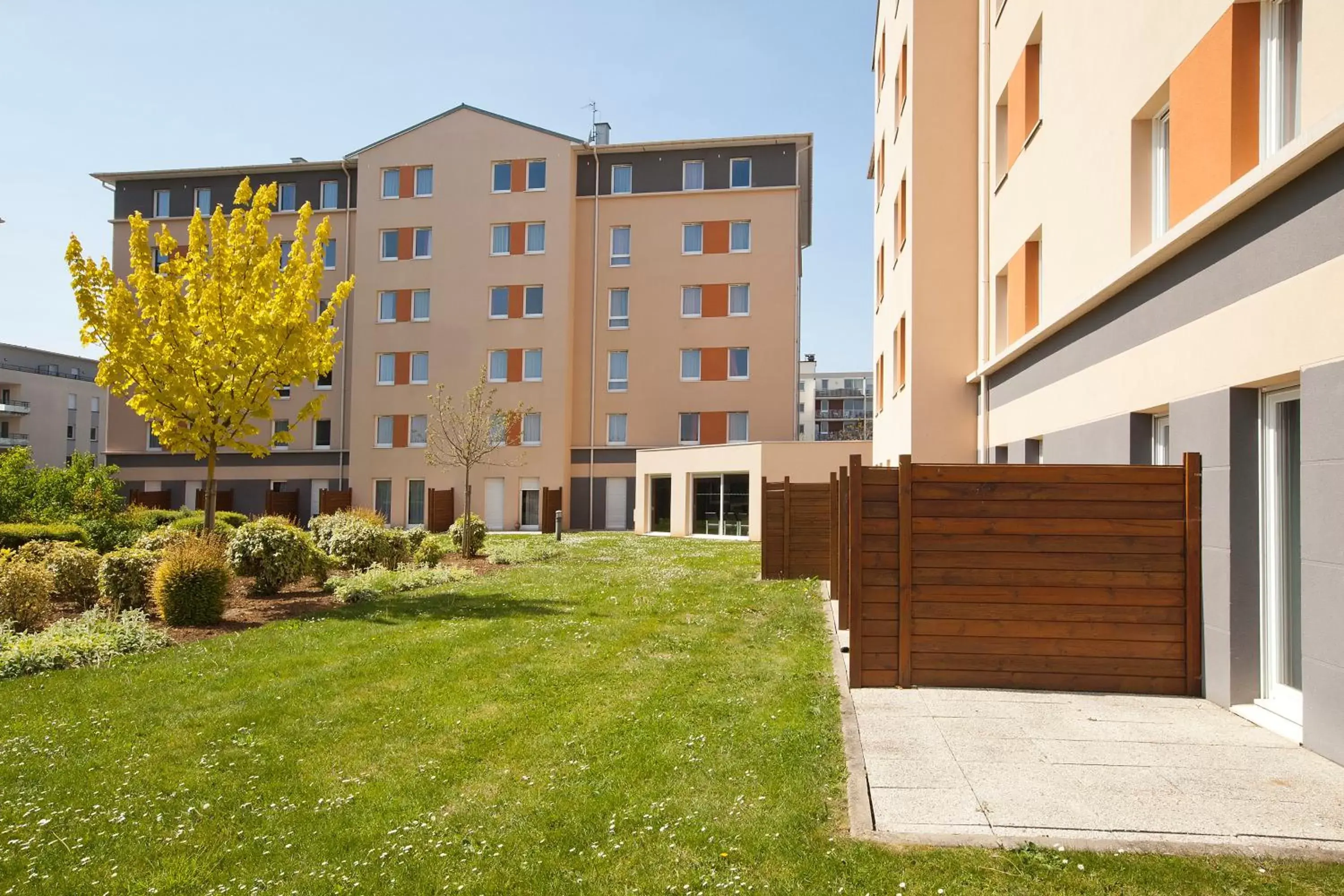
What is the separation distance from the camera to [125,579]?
1211 centimetres

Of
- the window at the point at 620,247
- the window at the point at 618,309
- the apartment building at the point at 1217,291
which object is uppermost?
the window at the point at 620,247

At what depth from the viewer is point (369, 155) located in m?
41.7

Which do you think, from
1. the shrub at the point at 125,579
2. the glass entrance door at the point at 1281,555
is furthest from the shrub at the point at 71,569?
the glass entrance door at the point at 1281,555

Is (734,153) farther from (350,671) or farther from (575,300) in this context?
(350,671)

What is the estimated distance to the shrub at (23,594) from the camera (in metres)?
10.5

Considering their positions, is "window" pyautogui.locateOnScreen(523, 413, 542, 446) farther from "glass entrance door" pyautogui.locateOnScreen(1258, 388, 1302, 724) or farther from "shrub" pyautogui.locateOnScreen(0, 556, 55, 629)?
"glass entrance door" pyautogui.locateOnScreen(1258, 388, 1302, 724)

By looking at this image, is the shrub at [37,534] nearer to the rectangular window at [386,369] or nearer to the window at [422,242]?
the rectangular window at [386,369]

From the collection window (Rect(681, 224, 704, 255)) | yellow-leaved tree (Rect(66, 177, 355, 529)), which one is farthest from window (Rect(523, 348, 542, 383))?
yellow-leaved tree (Rect(66, 177, 355, 529))

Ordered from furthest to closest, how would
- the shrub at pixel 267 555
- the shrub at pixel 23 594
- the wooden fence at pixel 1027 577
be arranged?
the shrub at pixel 267 555
the shrub at pixel 23 594
the wooden fence at pixel 1027 577

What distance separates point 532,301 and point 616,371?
15.8 feet

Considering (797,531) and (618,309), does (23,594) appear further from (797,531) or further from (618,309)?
(618,309)

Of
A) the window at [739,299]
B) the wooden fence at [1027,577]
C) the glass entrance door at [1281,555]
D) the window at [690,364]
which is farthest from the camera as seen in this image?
the window at [690,364]

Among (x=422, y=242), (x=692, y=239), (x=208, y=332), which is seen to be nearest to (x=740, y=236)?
(x=692, y=239)

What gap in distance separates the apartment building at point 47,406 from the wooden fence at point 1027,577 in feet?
238
